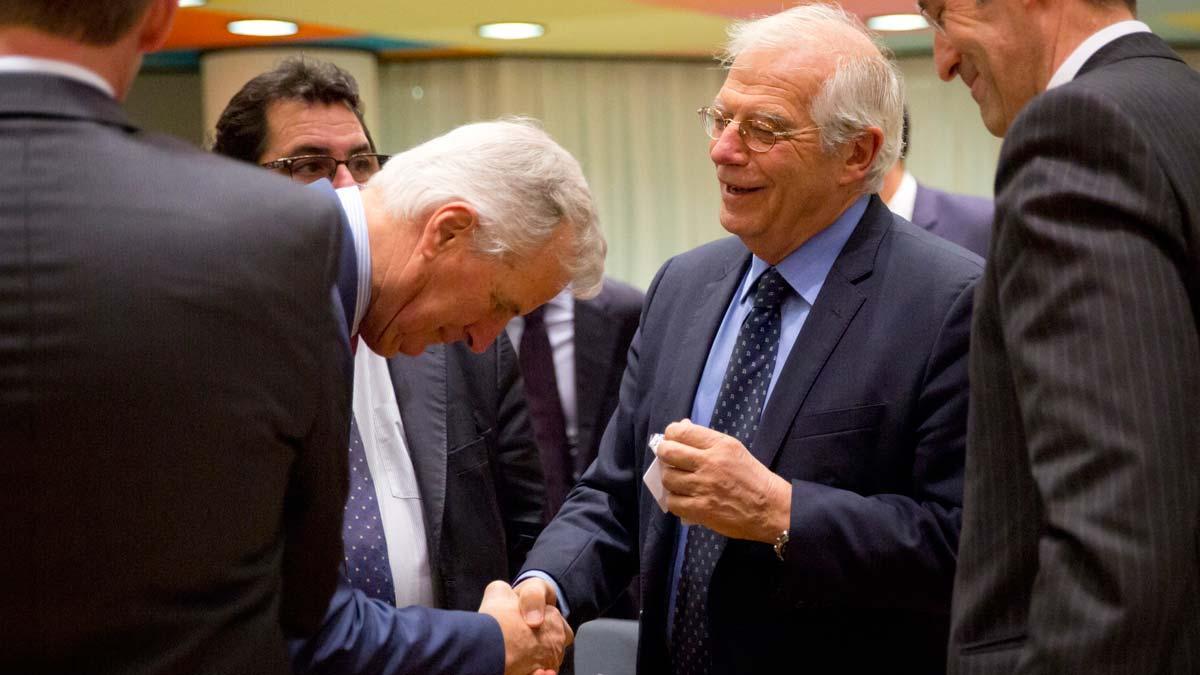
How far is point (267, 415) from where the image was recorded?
3.67 feet

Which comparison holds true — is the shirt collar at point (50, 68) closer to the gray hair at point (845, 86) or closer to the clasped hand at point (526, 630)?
the clasped hand at point (526, 630)

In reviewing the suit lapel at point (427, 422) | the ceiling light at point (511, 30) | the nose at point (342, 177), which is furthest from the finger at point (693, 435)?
the ceiling light at point (511, 30)

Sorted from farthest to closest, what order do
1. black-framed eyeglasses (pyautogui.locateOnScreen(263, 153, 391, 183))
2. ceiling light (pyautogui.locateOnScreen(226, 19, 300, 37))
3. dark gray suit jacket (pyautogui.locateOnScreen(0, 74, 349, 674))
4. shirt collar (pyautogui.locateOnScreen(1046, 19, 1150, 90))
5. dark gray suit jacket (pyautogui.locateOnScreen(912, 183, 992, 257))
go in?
ceiling light (pyautogui.locateOnScreen(226, 19, 300, 37)), dark gray suit jacket (pyautogui.locateOnScreen(912, 183, 992, 257)), black-framed eyeglasses (pyautogui.locateOnScreen(263, 153, 391, 183)), shirt collar (pyautogui.locateOnScreen(1046, 19, 1150, 90)), dark gray suit jacket (pyautogui.locateOnScreen(0, 74, 349, 674))

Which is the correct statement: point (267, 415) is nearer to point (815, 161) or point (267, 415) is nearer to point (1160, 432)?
point (1160, 432)

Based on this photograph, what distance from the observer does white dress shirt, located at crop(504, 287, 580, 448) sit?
12.3 feet

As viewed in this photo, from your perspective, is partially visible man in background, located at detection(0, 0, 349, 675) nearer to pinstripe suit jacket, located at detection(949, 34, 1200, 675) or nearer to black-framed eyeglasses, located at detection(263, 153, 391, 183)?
pinstripe suit jacket, located at detection(949, 34, 1200, 675)

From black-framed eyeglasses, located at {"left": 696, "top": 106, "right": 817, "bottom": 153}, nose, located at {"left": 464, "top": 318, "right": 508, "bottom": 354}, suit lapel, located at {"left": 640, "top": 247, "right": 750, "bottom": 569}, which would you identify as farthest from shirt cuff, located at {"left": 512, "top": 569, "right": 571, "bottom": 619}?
black-framed eyeglasses, located at {"left": 696, "top": 106, "right": 817, "bottom": 153}

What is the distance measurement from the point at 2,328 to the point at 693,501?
110 centimetres

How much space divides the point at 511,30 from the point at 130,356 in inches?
240

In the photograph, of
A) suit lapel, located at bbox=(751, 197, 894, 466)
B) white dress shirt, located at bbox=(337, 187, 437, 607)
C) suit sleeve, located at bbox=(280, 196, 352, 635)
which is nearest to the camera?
suit sleeve, located at bbox=(280, 196, 352, 635)

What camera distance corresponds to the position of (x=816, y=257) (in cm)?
217

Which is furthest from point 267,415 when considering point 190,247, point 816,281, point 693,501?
point 816,281

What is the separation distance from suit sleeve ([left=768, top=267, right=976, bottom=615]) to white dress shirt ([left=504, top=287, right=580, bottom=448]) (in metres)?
1.87

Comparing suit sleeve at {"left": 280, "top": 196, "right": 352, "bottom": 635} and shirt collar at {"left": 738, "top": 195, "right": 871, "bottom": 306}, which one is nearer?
suit sleeve at {"left": 280, "top": 196, "right": 352, "bottom": 635}
